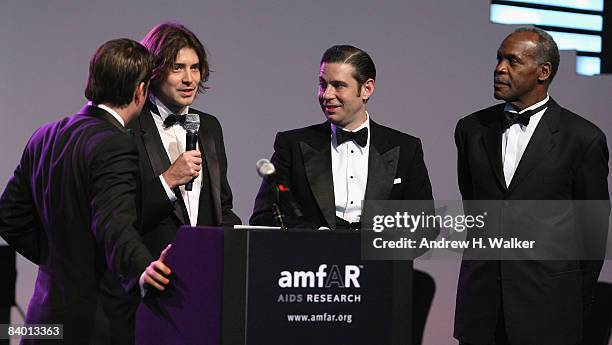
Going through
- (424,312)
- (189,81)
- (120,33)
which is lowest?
(424,312)

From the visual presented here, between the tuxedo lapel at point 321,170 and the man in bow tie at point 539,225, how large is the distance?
56cm

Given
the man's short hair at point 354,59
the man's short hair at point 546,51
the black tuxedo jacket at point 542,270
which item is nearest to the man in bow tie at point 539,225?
the black tuxedo jacket at point 542,270

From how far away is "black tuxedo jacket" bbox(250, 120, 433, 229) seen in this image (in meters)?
3.43

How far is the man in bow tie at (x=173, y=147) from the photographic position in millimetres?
3156

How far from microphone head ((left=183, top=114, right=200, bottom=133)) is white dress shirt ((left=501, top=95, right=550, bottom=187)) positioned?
46.3 inches

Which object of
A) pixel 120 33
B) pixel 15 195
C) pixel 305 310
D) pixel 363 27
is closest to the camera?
pixel 305 310

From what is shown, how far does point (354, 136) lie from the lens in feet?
11.5

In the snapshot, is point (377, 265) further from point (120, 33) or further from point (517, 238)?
point (120, 33)

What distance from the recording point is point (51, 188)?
8.25ft

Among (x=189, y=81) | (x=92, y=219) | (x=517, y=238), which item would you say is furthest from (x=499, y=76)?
(x=92, y=219)

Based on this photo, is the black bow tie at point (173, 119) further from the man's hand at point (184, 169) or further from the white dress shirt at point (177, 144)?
the man's hand at point (184, 169)

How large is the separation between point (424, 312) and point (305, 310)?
9.68ft

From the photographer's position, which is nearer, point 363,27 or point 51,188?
point 51,188
